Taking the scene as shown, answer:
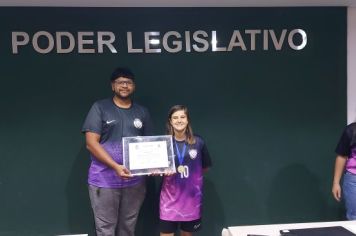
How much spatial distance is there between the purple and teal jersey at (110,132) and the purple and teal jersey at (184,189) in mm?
292

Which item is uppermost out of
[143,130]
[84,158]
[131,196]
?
[143,130]

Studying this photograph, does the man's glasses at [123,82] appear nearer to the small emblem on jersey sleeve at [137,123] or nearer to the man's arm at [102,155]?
the small emblem on jersey sleeve at [137,123]

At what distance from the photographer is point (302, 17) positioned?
3463 millimetres

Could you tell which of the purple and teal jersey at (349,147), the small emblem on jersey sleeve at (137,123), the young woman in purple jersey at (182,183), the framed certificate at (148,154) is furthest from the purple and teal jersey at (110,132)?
the purple and teal jersey at (349,147)

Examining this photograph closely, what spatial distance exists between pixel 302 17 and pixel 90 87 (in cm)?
208

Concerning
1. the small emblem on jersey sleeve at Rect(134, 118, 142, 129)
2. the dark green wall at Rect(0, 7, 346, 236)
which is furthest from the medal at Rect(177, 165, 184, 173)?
the dark green wall at Rect(0, 7, 346, 236)

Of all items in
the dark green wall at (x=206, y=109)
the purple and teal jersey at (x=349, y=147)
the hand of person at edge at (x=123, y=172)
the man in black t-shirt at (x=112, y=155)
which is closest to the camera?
the hand of person at edge at (x=123, y=172)

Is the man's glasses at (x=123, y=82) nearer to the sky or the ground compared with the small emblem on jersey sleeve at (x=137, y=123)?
nearer to the sky

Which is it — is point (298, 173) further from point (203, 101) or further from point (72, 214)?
point (72, 214)

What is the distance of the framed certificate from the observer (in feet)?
8.91

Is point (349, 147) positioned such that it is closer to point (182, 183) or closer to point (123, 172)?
point (182, 183)

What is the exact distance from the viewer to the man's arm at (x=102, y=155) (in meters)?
2.70

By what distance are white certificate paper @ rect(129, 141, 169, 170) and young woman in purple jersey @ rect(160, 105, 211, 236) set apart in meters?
0.12
